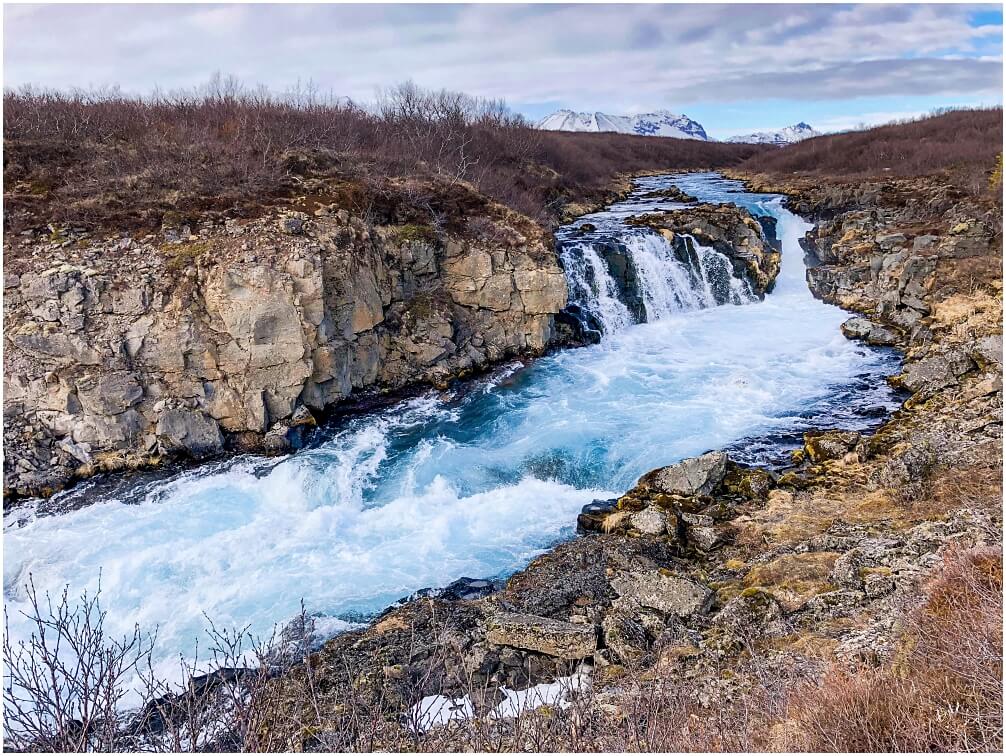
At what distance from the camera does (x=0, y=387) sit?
12578 mm

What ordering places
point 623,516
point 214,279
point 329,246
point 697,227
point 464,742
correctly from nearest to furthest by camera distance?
point 464,742 < point 623,516 < point 214,279 < point 329,246 < point 697,227

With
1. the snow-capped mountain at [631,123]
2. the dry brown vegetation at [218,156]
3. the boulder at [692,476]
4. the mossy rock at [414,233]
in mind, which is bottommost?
the boulder at [692,476]


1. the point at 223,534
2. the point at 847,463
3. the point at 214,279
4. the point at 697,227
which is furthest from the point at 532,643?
the point at 697,227

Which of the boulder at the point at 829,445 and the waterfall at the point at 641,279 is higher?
the waterfall at the point at 641,279

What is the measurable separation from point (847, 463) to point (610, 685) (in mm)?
7598

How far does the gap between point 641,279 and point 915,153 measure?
972 inches

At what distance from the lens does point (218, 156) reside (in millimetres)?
18031

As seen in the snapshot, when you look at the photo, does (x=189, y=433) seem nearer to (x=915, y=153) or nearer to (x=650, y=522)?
(x=650, y=522)

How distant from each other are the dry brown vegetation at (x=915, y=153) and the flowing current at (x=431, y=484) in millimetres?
15688

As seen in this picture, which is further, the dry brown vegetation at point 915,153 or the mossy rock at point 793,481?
the dry brown vegetation at point 915,153

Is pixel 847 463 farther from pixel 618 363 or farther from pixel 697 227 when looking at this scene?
pixel 697 227

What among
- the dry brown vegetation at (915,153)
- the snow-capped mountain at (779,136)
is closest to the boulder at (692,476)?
the dry brown vegetation at (915,153)

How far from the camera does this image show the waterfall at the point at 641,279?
21.2m

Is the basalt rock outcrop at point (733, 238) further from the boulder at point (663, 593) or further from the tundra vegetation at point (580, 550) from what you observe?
the boulder at point (663, 593)
